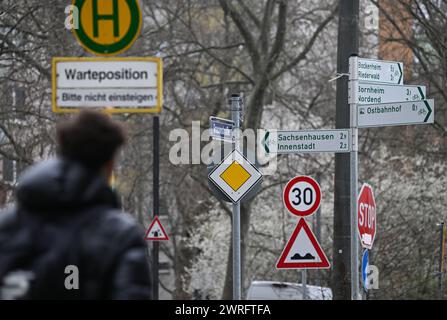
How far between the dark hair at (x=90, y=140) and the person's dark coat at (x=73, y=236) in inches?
2.3

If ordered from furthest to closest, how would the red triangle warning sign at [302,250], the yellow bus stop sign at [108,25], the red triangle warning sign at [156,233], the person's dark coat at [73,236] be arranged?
1. the red triangle warning sign at [156,233]
2. the red triangle warning sign at [302,250]
3. the yellow bus stop sign at [108,25]
4. the person's dark coat at [73,236]

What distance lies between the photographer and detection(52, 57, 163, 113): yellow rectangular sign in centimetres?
791

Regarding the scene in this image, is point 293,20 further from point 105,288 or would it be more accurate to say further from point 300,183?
point 105,288

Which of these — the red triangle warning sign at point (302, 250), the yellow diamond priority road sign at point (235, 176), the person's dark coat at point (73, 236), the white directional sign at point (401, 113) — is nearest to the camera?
the person's dark coat at point (73, 236)

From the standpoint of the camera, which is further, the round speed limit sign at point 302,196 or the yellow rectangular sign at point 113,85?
the round speed limit sign at point 302,196

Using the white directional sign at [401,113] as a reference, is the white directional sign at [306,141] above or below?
below

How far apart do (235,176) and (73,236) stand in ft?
31.2

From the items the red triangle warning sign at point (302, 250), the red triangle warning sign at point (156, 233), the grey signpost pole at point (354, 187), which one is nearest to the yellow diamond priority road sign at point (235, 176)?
the red triangle warning sign at point (302, 250)

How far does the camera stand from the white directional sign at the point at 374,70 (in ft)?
43.1

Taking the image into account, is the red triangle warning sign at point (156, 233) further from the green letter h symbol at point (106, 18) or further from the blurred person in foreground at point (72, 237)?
the blurred person in foreground at point (72, 237)

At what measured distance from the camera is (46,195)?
14.3 feet

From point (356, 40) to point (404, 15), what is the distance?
679 centimetres

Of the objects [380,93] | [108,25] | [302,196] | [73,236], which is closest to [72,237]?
[73,236]

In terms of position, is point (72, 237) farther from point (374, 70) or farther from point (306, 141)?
point (306, 141)
